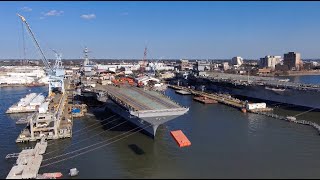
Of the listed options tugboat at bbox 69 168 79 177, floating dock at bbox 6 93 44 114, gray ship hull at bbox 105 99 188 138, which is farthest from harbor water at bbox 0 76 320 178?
floating dock at bbox 6 93 44 114

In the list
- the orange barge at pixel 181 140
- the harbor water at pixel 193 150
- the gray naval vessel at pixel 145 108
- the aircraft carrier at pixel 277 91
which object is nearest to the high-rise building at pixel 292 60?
the aircraft carrier at pixel 277 91

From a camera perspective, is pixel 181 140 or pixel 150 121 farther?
pixel 150 121

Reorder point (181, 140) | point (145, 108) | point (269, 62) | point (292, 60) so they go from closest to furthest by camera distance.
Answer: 1. point (181, 140)
2. point (145, 108)
3. point (292, 60)
4. point (269, 62)

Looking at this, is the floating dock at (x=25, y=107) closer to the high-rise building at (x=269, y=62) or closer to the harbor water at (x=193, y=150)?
the harbor water at (x=193, y=150)

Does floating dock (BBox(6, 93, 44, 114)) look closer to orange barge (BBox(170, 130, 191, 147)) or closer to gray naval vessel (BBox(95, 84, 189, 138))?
gray naval vessel (BBox(95, 84, 189, 138))

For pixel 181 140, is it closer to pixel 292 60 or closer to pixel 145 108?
pixel 145 108

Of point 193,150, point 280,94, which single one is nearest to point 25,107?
point 193,150
